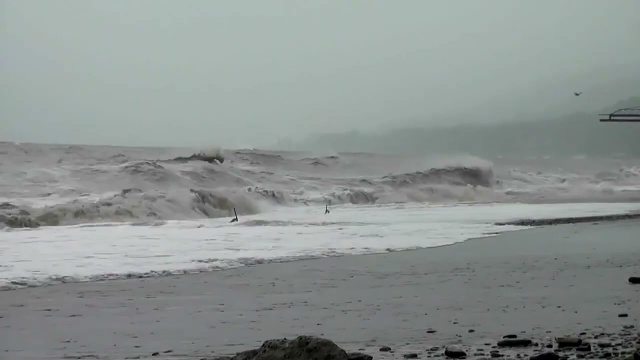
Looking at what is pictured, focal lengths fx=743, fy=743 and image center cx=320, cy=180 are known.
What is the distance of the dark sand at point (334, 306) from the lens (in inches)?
178

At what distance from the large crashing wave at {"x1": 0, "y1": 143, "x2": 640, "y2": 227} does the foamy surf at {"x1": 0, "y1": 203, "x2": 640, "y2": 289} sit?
3.50m

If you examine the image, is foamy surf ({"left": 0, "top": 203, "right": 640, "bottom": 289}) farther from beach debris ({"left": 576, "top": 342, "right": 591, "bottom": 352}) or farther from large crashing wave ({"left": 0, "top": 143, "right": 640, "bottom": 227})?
beach debris ({"left": 576, "top": 342, "right": 591, "bottom": 352})

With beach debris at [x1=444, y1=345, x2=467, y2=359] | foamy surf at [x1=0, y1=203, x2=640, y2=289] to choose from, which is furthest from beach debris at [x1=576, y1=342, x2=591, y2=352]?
foamy surf at [x1=0, y1=203, x2=640, y2=289]

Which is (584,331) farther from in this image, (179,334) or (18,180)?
(18,180)

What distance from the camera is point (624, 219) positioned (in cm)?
1570

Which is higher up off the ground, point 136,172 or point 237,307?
point 136,172

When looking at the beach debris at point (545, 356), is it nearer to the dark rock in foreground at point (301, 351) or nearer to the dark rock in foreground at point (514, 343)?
the dark rock in foreground at point (514, 343)

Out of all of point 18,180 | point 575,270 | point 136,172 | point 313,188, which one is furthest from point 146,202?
point 575,270

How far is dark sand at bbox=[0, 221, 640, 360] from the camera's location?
14.8ft

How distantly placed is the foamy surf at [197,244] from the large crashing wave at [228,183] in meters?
3.50

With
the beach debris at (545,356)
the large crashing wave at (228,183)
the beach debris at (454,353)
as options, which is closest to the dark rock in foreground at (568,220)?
the large crashing wave at (228,183)

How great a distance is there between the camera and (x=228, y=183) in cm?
2781

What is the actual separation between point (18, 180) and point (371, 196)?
13160mm

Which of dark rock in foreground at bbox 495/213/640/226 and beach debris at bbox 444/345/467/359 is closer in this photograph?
Result: beach debris at bbox 444/345/467/359
